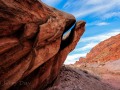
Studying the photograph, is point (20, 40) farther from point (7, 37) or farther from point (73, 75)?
point (73, 75)

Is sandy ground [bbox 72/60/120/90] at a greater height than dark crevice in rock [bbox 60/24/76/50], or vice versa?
dark crevice in rock [bbox 60/24/76/50]

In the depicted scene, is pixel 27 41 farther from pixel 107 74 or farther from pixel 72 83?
pixel 107 74

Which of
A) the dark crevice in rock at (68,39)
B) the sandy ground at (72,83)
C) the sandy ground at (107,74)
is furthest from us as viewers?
the sandy ground at (107,74)

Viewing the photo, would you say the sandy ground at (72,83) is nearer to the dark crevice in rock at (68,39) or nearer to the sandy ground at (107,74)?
the dark crevice in rock at (68,39)

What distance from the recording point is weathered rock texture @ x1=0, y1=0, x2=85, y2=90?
40.0 ft

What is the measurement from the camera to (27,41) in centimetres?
1375

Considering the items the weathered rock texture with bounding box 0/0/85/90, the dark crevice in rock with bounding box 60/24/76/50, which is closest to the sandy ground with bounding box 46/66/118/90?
the weathered rock texture with bounding box 0/0/85/90

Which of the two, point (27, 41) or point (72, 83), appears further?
point (72, 83)

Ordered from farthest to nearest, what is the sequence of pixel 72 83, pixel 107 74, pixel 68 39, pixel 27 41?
pixel 107 74 < pixel 68 39 < pixel 72 83 < pixel 27 41

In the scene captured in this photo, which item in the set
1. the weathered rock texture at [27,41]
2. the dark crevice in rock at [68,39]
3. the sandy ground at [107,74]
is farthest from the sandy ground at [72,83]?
the sandy ground at [107,74]

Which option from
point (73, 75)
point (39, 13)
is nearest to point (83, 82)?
point (73, 75)

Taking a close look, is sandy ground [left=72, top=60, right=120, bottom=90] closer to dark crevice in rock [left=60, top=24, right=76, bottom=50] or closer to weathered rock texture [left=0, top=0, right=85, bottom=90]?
dark crevice in rock [left=60, top=24, right=76, bottom=50]

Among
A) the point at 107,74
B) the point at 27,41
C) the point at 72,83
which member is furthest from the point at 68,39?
the point at 107,74

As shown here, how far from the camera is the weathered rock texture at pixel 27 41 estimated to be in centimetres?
1218
